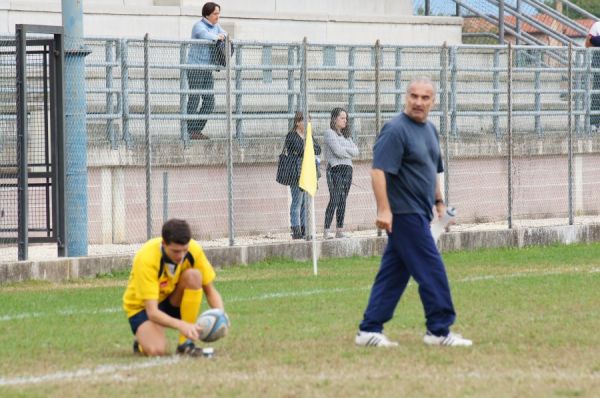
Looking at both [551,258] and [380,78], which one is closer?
[551,258]

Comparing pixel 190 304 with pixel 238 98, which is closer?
pixel 190 304

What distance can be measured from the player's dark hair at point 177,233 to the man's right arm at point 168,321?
1.49 ft

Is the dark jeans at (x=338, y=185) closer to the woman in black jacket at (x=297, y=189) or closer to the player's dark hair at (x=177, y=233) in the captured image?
the woman in black jacket at (x=297, y=189)

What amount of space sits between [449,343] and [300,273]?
7.00m

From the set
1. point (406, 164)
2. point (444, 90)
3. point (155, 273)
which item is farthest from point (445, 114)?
point (155, 273)

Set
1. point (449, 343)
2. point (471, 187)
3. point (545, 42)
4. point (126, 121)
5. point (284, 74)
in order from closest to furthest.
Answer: point (449, 343)
point (126, 121)
point (284, 74)
point (471, 187)
point (545, 42)

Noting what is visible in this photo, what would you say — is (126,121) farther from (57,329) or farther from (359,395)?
(359,395)

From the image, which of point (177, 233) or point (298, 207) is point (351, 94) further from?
point (177, 233)

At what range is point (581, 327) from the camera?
11.9m

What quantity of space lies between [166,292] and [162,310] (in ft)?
0.49

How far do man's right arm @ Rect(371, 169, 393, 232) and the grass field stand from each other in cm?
85

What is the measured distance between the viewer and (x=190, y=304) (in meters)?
10.6

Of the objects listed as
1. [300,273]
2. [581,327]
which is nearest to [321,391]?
[581,327]

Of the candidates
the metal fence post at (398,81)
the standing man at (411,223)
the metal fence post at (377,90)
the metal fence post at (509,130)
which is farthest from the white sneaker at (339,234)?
the standing man at (411,223)
